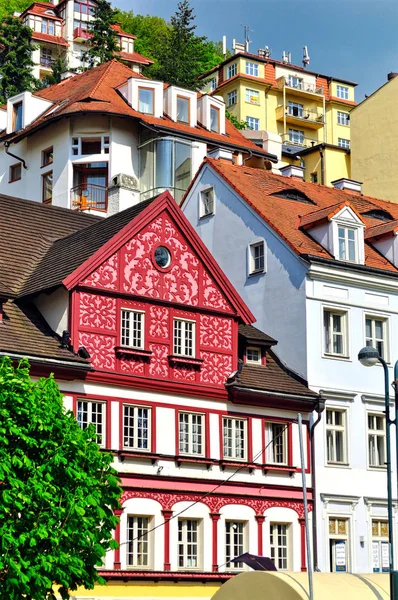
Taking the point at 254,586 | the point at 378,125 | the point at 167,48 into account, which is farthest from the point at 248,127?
the point at 254,586

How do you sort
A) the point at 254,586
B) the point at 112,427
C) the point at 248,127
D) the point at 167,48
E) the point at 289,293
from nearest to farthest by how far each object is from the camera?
the point at 254,586 → the point at 112,427 → the point at 289,293 → the point at 167,48 → the point at 248,127

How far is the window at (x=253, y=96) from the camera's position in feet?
381

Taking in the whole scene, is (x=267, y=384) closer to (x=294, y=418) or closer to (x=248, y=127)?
(x=294, y=418)

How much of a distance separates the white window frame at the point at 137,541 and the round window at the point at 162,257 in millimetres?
8100

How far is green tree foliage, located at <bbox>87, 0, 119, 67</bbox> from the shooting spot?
92.6 metres

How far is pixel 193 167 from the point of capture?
63781 millimetres

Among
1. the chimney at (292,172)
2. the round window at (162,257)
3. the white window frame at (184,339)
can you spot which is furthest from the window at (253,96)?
the white window frame at (184,339)

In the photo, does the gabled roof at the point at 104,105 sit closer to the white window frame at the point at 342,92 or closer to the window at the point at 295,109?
the window at the point at 295,109

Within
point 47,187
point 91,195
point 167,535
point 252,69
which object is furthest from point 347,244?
point 252,69

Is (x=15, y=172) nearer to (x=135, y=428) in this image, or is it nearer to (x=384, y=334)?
(x=384, y=334)

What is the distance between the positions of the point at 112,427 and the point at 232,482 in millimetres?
4894

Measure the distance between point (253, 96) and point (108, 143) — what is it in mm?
52392

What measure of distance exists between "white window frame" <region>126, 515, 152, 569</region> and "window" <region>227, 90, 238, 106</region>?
7949 centimetres

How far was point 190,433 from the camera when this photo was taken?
41844 mm
